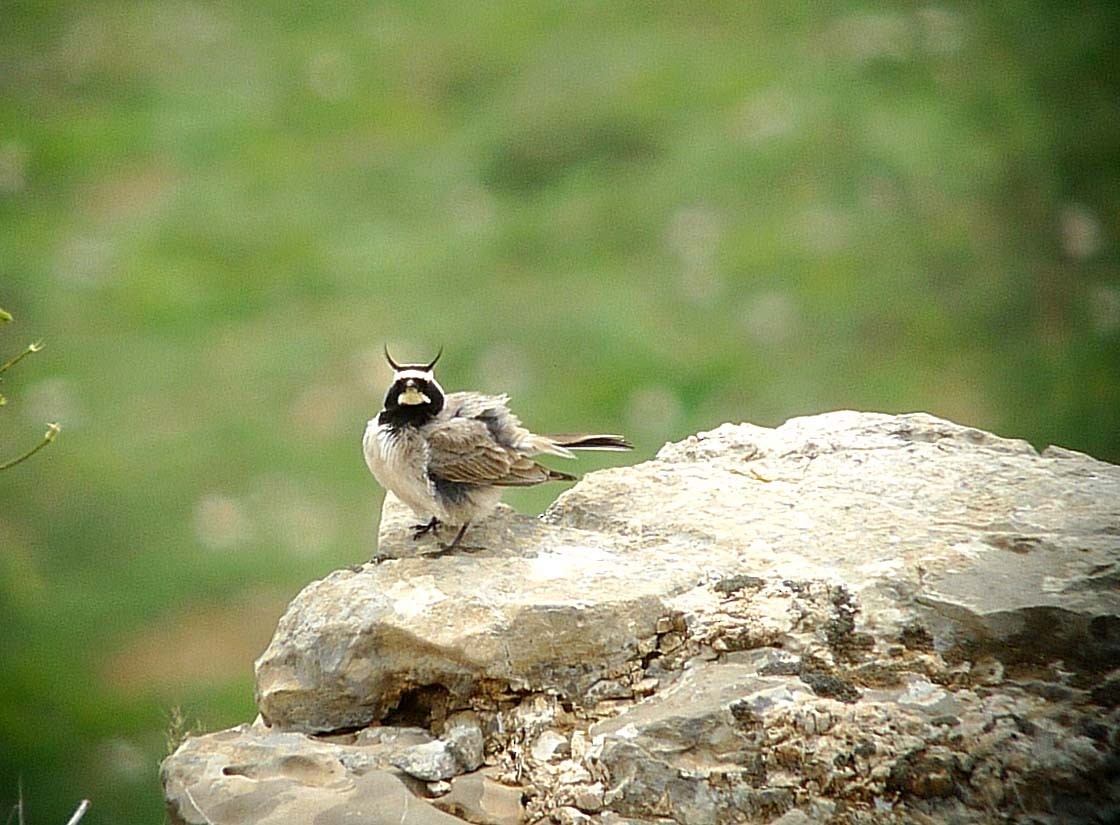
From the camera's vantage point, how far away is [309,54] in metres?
6.59

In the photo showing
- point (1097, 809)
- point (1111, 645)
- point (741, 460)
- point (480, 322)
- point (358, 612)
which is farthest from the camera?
point (480, 322)

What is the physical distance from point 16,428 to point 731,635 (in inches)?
141

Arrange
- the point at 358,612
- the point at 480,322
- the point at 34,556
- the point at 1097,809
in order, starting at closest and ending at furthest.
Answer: the point at 1097,809, the point at 358,612, the point at 34,556, the point at 480,322

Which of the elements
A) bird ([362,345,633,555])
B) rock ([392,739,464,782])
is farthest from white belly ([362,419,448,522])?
rock ([392,739,464,782])

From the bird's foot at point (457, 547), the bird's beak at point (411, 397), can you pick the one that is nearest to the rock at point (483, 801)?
the bird's foot at point (457, 547)

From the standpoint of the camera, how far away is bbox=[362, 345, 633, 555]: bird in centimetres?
425

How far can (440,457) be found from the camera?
427cm

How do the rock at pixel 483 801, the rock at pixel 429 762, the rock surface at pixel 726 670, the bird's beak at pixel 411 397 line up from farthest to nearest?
the bird's beak at pixel 411 397, the rock at pixel 429 762, the rock at pixel 483 801, the rock surface at pixel 726 670

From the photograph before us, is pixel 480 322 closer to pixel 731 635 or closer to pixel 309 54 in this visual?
pixel 309 54

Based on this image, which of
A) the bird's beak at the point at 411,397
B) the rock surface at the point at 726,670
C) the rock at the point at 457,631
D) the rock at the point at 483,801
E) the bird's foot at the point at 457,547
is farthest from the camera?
the bird's beak at the point at 411,397

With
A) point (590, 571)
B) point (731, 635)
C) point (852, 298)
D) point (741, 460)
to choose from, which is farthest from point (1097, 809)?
point (852, 298)

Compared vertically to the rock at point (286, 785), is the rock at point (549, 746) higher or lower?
higher

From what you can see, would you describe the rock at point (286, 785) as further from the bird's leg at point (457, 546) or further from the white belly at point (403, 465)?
the white belly at point (403, 465)

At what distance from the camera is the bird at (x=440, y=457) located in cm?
425
